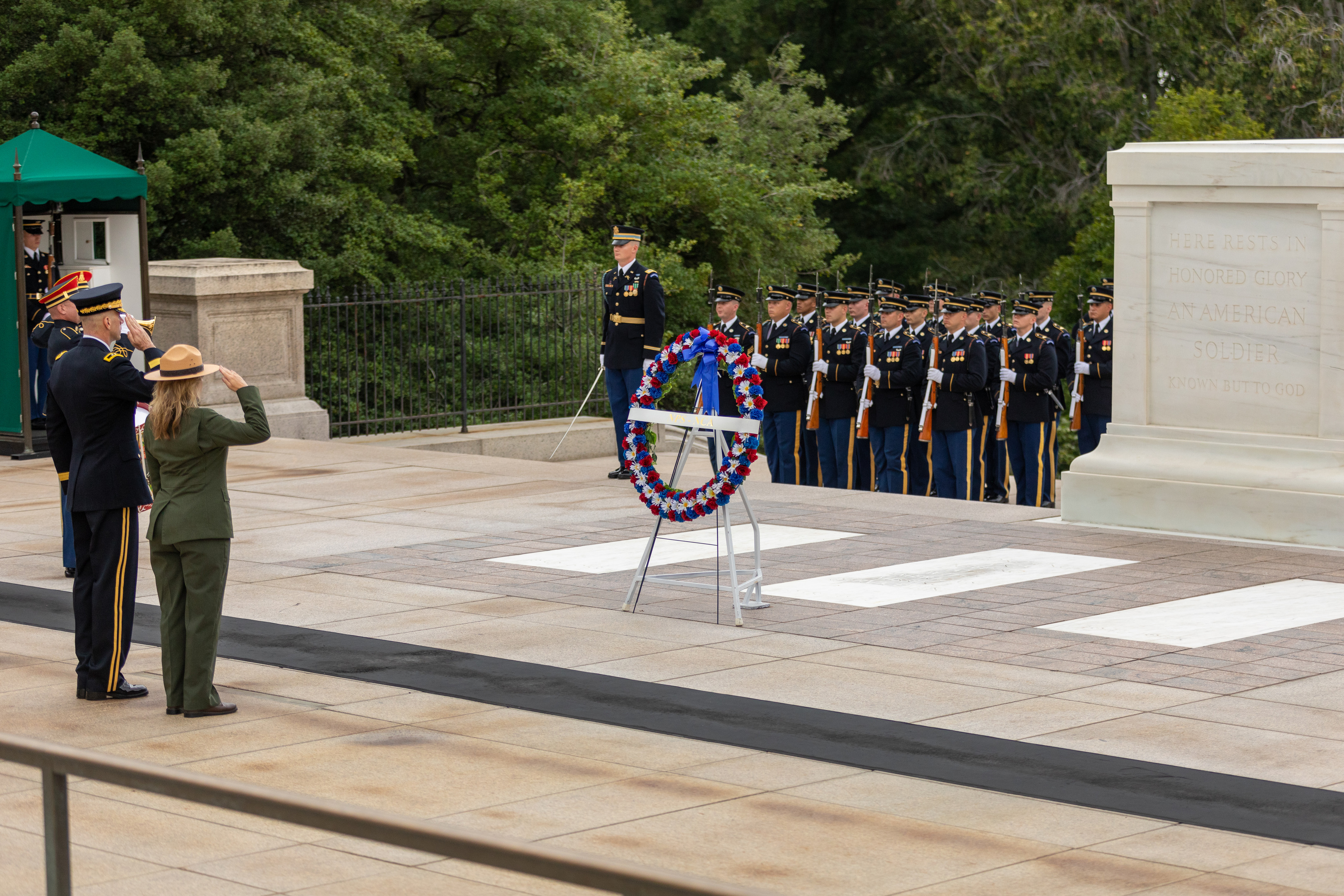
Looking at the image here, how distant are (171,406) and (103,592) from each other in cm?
93

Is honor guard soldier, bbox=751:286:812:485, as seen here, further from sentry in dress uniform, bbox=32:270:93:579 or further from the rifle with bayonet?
sentry in dress uniform, bbox=32:270:93:579

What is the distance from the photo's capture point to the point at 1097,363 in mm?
16062

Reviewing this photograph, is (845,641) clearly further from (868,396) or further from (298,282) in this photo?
(298,282)

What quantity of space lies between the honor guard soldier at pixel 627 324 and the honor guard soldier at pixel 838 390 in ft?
5.93

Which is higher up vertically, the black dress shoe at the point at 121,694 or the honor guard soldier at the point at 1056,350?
the honor guard soldier at the point at 1056,350

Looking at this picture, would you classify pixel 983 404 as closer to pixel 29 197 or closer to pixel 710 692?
pixel 29 197

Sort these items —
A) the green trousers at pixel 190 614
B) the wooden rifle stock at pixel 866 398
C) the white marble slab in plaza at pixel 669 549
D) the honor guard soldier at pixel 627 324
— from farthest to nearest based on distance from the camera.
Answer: the wooden rifle stock at pixel 866 398 → the honor guard soldier at pixel 627 324 → the white marble slab in plaza at pixel 669 549 → the green trousers at pixel 190 614

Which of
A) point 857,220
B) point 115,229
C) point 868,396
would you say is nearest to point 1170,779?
point 868,396

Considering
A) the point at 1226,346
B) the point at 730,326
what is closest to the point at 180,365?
the point at 1226,346

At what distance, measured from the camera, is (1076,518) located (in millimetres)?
12453

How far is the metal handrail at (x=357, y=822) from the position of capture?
2834mm

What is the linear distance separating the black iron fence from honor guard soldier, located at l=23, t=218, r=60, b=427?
2766mm

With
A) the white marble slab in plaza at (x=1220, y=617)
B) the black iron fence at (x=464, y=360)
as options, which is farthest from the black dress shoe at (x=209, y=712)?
the black iron fence at (x=464, y=360)

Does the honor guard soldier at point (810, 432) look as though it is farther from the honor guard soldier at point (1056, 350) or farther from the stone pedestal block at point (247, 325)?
the stone pedestal block at point (247, 325)
